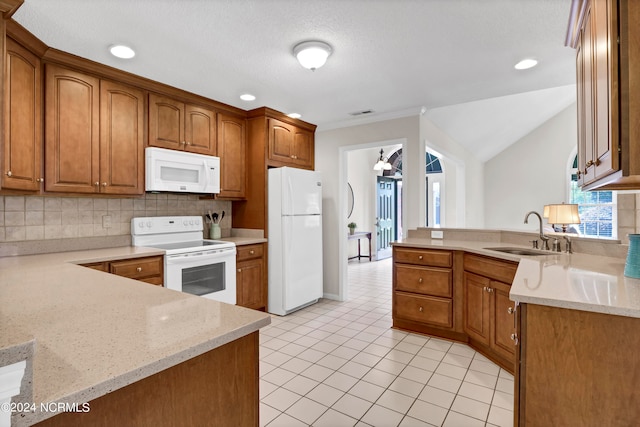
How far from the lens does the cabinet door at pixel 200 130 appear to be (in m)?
3.30

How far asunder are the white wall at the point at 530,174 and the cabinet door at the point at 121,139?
723 cm

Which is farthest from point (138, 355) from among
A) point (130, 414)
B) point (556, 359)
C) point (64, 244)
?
point (64, 244)

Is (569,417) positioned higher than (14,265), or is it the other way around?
(14,265)

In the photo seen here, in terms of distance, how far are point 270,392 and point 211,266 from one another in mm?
1426

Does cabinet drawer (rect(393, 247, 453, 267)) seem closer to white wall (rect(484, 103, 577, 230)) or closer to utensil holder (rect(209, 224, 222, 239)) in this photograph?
utensil holder (rect(209, 224, 222, 239))

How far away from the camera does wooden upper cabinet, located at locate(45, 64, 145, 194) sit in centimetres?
242

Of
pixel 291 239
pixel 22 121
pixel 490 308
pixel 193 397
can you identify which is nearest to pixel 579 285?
pixel 490 308

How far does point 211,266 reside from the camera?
316cm

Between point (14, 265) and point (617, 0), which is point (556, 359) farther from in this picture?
point (14, 265)

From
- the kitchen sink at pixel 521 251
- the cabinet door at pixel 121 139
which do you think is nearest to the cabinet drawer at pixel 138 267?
the cabinet door at pixel 121 139

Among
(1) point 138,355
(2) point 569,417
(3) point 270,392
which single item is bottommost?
(3) point 270,392

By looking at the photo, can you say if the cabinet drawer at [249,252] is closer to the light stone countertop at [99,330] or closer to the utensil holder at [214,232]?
the utensil holder at [214,232]

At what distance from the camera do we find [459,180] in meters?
6.07

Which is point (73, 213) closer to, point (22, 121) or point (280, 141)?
point (22, 121)
